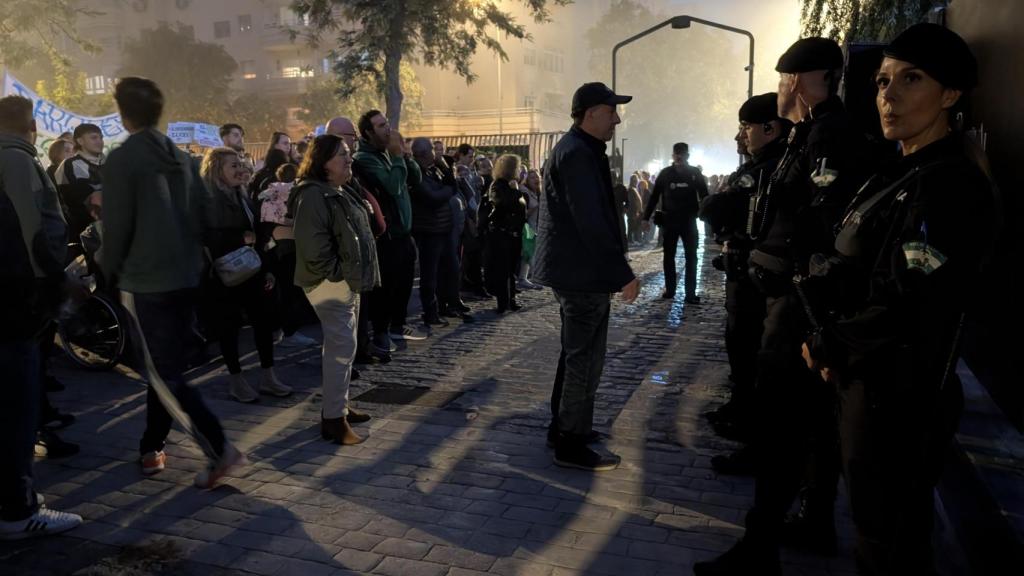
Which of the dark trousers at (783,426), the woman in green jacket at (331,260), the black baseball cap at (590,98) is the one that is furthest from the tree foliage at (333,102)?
the dark trousers at (783,426)

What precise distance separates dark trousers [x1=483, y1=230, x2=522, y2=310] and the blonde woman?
13.0 ft

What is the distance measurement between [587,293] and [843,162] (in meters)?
1.66

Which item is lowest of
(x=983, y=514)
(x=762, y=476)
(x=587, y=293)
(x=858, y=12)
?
(x=983, y=514)

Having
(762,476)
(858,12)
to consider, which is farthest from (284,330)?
(858,12)

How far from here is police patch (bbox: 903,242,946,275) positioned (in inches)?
79.4

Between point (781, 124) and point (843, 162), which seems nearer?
point (843, 162)

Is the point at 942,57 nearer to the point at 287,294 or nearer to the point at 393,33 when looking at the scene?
the point at 287,294

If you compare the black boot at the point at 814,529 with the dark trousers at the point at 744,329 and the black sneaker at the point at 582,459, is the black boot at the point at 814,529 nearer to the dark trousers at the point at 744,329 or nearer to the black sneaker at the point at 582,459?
the black sneaker at the point at 582,459

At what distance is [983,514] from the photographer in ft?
10.5

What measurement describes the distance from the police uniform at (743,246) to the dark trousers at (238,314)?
3495mm

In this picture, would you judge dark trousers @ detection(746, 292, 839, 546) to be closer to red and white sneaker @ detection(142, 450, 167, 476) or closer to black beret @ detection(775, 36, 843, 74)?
black beret @ detection(775, 36, 843, 74)

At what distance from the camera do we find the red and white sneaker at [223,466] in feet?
13.3

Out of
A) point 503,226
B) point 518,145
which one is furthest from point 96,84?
point 503,226

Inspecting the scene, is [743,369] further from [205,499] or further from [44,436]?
[44,436]
